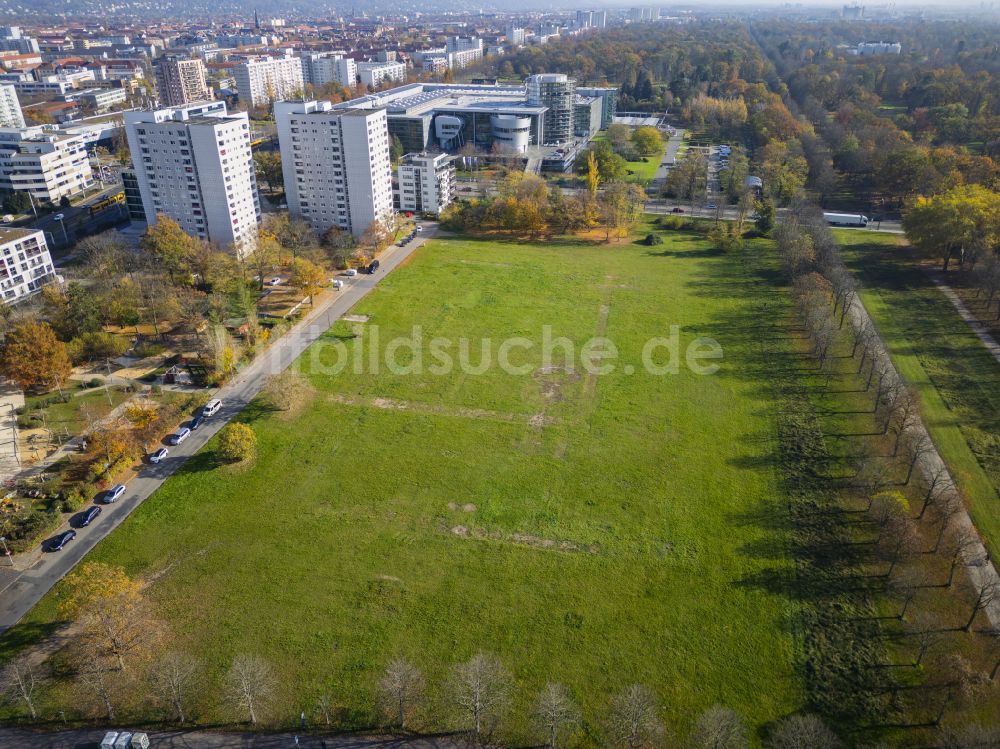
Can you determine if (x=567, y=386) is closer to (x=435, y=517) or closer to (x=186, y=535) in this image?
(x=435, y=517)

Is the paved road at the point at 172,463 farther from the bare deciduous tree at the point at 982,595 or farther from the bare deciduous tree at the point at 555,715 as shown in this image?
the bare deciduous tree at the point at 982,595

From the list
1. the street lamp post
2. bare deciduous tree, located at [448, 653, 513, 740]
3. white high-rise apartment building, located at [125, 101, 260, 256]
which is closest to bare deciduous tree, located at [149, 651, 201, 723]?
bare deciduous tree, located at [448, 653, 513, 740]

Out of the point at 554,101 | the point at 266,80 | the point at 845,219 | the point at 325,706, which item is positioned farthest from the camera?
the point at 266,80

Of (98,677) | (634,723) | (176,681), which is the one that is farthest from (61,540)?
(634,723)

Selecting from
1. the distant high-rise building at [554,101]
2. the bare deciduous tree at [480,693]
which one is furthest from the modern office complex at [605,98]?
the bare deciduous tree at [480,693]

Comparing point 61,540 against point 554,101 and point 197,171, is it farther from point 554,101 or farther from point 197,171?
point 554,101

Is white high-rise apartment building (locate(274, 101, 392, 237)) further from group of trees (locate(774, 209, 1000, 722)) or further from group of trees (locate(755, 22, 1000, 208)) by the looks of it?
group of trees (locate(755, 22, 1000, 208))
